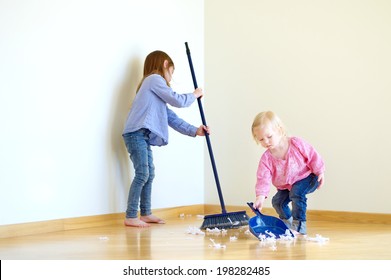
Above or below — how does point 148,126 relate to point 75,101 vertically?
below

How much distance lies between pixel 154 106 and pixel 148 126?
0.43 feet

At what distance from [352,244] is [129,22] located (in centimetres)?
180

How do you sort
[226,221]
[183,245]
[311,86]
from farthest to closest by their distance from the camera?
[311,86] < [226,221] < [183,245]

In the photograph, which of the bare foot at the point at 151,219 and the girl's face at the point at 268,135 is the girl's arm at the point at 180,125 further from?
the girl's face at the point at 268,135

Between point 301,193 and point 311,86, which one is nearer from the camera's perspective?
point 301,193

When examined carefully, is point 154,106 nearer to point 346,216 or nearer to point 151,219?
point 151,219

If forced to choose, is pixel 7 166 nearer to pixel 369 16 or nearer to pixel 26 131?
pixel 26 131

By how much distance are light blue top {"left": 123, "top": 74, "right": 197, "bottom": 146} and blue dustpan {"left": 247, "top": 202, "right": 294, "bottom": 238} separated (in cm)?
84

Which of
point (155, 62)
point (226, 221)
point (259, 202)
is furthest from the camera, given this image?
point (155, 62)

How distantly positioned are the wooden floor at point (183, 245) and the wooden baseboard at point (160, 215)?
53mm

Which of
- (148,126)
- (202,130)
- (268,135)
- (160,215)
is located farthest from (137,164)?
(268,135)

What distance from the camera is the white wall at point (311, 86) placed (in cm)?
356

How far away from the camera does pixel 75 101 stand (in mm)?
3229

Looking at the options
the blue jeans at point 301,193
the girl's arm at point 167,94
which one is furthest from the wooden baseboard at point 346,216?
the girl's arm at point 167,94
